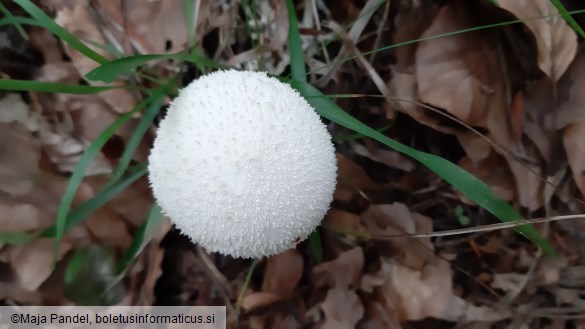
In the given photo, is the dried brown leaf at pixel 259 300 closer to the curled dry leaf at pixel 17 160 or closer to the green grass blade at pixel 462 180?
the green grass blade at pixel 462 180

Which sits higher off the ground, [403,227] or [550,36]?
[550,36]

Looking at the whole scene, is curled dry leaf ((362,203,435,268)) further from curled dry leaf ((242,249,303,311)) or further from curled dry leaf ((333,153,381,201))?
curled dry leaf ((242,249,303,311))

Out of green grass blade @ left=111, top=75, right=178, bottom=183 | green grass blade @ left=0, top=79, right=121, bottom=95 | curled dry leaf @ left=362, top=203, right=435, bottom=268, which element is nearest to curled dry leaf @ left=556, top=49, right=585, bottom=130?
curled dry leaf @ left=362, top=203, right=435, bottom=268

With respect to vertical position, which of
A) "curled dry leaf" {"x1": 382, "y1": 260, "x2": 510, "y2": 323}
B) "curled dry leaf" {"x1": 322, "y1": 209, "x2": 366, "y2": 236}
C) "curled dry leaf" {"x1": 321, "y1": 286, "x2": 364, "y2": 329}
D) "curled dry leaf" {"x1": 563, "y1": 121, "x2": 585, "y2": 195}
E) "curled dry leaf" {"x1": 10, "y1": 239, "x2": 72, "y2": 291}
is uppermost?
"curled dry leaf" {"x1": 563, "y1": 121, "x2": 585, "y2": 195}

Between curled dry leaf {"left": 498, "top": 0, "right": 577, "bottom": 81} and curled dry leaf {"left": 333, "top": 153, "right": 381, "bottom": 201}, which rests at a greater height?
curled dry leaf {"left": 498, "top": 0, "right": 577, "bottom": 81}

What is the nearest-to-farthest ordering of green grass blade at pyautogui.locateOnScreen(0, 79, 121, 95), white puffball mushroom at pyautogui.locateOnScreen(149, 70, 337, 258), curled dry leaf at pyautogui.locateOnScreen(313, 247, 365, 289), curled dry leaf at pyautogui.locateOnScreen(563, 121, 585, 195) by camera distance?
white puffball mushroom at pyautogui.locateOnScreen(149, 70, 337, 258)
green grass blade at pyautogui.locateOnScreen(0, 79, 121, 95)
curled dry leaf at pyautogui.locateOnScreen(563, 121, 585, 195)
curled dry leaf at pyautogui.locateOnScreen(313, 247, 365, 289)

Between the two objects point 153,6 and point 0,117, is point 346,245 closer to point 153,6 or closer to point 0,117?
→ point 153,6

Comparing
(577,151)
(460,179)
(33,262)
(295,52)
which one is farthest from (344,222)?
(33,262)

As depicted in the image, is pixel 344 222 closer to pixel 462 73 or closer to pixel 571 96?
pixel 462 73
